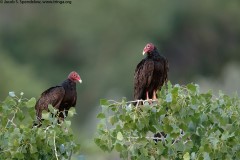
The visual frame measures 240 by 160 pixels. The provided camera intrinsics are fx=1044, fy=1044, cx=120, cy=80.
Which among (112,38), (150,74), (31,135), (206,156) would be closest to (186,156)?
(206,156)

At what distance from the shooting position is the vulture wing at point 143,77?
9.54m

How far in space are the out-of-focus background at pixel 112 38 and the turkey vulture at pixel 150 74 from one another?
23380 mm

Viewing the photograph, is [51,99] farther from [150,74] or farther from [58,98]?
[150,74]

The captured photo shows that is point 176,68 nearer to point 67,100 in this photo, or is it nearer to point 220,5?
point 220,5

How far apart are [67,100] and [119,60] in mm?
26722

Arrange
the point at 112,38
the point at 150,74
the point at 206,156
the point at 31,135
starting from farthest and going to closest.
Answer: the point at 112,38, the point at 150,74, the point at 31,135, the point at 206,156

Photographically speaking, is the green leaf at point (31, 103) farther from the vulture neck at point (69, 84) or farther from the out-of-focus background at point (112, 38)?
the out-of-focus background at point (112, 38)

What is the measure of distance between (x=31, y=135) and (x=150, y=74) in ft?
10.0

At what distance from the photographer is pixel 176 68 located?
35.3m

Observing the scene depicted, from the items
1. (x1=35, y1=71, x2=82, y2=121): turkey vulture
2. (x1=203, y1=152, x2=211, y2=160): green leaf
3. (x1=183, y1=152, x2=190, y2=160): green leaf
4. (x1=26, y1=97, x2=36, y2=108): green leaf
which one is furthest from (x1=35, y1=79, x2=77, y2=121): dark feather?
(x1=203, y1=152, x2=211, y2=160): green leaf

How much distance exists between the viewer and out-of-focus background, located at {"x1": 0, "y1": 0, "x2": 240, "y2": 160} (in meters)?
35.5

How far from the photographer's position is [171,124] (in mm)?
6480

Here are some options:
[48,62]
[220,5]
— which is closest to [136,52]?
[48,62]

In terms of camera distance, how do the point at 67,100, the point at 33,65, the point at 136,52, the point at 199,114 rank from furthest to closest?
1. the point at 33,65
2. the point at 136,52
3. the point at 67,100
4. the point at 199,114
